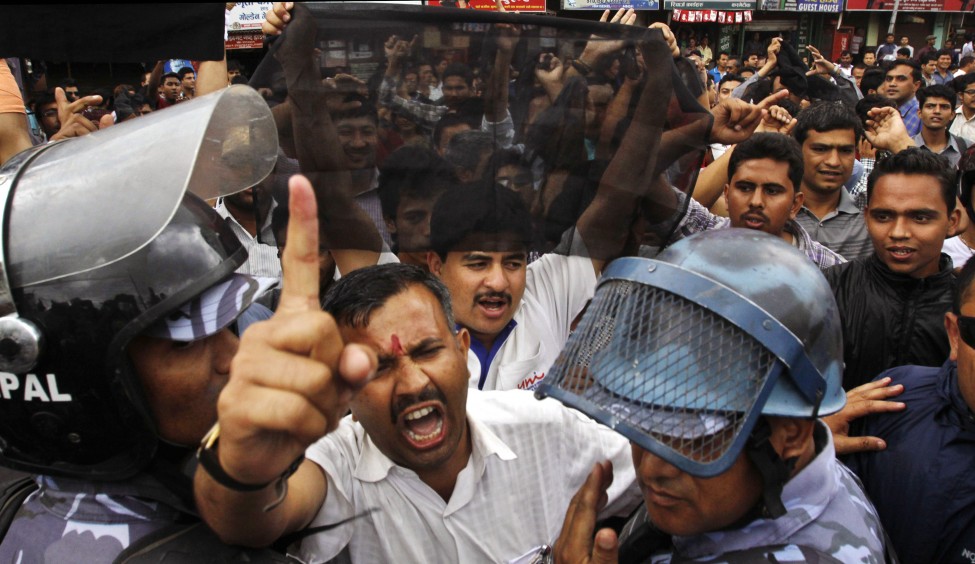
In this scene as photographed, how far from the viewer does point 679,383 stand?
1.38m

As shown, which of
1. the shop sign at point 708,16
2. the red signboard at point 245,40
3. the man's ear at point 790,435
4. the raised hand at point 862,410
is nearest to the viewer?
the man's ear at point 790,435

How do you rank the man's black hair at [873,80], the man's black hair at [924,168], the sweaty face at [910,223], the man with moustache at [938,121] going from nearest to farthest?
the sweaty face at [910,223] → the man's black hair at [924,168] → the man with moustache at [938,121] → the man's black hair at [873,80]

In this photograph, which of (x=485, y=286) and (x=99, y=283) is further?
(x=485, y=286)

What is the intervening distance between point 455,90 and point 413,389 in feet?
3.44

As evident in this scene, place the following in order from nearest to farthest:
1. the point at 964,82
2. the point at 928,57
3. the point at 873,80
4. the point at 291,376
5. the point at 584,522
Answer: the point at 291,376 → the point at 584,522 → the point at 964,82 → the point at 873,80 → the point at 928,57

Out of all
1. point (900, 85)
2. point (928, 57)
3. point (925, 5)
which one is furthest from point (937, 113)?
point (925, 5)

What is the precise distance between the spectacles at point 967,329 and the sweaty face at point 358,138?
1.71 metres

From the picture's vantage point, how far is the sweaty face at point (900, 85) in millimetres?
9147

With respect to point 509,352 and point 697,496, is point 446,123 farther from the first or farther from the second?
point 697,496

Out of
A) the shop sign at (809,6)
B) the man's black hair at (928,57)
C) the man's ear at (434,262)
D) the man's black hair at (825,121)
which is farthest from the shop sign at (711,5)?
the man's ear at (434,262)

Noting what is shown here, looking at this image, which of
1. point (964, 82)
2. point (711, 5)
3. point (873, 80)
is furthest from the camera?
point (711, 5)

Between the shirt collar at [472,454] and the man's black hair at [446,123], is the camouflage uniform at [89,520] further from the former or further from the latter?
the man's black hair at [446,123]

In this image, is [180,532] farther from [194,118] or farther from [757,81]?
[757,81]

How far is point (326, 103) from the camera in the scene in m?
2.43
